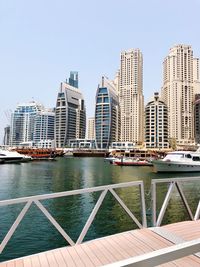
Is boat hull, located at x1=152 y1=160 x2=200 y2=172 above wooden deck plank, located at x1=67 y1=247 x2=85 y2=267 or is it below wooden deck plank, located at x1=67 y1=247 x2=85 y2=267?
below

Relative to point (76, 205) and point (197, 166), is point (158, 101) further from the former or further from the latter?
point (76, 205)

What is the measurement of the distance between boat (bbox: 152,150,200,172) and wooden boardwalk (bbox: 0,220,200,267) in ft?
149

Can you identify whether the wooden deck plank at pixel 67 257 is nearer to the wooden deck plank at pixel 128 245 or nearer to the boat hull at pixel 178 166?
the wooden deck plank at pixel 128 245

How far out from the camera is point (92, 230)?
14367 millimetres

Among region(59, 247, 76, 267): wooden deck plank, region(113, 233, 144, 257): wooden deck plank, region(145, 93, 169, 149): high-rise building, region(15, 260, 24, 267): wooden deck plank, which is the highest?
region(145, 93, 169, 149): high-rise building

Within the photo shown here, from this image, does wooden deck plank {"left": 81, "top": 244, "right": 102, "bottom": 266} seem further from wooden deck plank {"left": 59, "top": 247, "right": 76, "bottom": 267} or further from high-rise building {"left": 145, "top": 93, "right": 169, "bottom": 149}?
high-rise building {"left": 145, "top": 93, "right": 169, "bottom": 149}

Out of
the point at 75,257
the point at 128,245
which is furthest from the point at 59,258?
the point at 128,245

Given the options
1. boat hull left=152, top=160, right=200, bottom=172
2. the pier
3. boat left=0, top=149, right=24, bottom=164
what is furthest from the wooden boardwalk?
boat left=0, top=149, right=24, bottom=164

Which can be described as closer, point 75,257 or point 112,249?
point 75,257

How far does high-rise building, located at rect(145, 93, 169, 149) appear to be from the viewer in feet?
576

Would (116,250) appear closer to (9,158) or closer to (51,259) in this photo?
(51,259)

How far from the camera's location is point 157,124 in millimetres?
177250

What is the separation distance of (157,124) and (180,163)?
13003 centimetres

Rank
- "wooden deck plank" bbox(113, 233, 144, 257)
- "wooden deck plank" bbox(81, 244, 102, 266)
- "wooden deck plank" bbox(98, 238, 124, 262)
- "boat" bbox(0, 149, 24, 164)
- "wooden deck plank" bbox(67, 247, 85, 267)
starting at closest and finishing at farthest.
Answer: "wooden deck plank" bbox(67, 247, 85, 267) → "wooden deck plank" bbox(81, 244, 102, 266) → "wooden deck plank" bbox(98, 238, 124, 262) → "wooden deck plank" bbox(113, 233, 144, 257) → "boat" bbox(0, 149, 24, 164)
